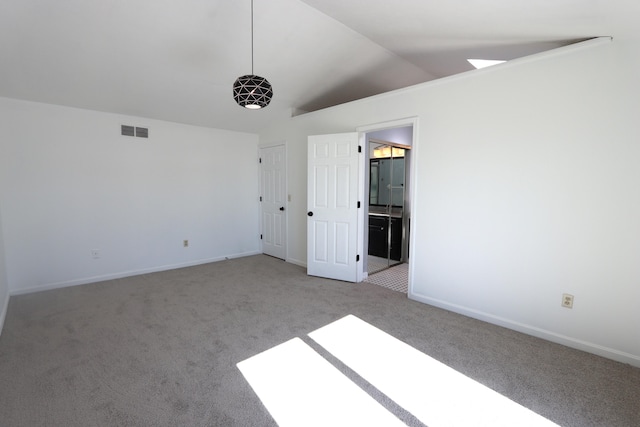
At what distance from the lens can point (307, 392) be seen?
75.1 inches

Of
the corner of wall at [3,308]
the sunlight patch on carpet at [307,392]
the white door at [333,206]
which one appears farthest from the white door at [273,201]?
the corner of wall at [3,308]

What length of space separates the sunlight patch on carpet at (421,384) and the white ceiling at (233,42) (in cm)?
252

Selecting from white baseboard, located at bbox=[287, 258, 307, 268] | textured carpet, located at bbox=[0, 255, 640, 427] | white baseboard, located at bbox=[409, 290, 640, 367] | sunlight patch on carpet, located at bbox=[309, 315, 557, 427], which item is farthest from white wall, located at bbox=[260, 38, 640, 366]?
white baseboard, located at bbox=[287, 258, 307, 268]

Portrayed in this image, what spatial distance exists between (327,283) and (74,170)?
3.68m

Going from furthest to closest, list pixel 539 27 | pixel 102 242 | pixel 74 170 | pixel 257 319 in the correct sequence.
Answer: pixel 102 242 < pixel 74 170 < pixel 257 319 < pixel 539 27

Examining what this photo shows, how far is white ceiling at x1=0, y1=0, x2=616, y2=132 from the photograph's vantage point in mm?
2266

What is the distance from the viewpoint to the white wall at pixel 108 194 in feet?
11.5

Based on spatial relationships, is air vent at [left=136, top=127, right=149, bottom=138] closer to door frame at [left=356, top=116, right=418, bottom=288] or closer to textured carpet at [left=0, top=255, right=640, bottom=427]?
textured carpet at [left=0, top=255, right=640, bottom=427]

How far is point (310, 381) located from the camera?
2.01 meters

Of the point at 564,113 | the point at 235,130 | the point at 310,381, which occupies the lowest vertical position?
the point at 310,381

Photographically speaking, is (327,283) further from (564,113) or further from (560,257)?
(564,113)

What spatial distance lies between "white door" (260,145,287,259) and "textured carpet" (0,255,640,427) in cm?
157

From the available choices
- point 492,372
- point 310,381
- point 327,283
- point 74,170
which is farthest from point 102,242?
point 492,372

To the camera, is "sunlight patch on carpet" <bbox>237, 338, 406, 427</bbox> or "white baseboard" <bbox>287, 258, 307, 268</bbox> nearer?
"sunlight patch on carpet" <bbox>237, 338, 406, 427</bbox>
